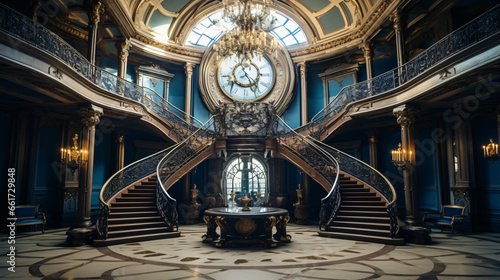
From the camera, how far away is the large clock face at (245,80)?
15.9m

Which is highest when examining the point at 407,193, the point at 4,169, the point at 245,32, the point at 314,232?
the point at 245,32

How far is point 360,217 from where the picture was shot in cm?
898

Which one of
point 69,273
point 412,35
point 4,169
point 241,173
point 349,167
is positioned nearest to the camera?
point 69,273

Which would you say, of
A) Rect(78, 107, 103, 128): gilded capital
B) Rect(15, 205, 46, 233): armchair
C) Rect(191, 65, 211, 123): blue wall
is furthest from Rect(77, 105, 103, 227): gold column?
Rect(191, 65, 211, 123): blue wall

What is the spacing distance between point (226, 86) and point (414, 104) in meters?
9.03

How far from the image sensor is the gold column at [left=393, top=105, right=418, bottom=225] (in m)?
8.75

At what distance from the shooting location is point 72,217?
11.2 metres

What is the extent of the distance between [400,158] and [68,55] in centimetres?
895

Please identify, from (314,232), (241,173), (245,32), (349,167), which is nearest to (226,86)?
(241,173)

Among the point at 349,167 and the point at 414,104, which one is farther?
the point at 349,167

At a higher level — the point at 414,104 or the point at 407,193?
the point at 414,104

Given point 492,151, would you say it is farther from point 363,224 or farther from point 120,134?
point 120,134

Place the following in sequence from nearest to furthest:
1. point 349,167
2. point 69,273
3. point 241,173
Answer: point 69,273 < point 349,167 < point 241,173

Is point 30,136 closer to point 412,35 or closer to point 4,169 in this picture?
point 4,169
